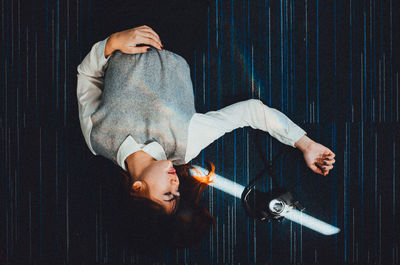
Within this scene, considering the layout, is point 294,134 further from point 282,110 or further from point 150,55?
point 150,55

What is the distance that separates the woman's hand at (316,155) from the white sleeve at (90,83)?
0.88 meters

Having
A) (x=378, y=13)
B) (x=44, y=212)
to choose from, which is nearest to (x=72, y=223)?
(x=44, y=212)

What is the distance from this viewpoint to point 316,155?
1145mm

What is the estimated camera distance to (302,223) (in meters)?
1.30

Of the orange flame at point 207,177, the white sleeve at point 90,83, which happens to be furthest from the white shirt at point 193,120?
the orange flame at point 207,177

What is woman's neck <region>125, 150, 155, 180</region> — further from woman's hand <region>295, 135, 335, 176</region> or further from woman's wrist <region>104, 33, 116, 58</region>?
woman's hand <region>295, 135, 335, 176</region>

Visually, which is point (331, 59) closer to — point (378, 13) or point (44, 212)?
point (378, 13)

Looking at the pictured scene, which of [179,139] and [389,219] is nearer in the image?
[179,139]

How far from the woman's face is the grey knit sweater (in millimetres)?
106

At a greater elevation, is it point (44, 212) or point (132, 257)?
point (44, 212)

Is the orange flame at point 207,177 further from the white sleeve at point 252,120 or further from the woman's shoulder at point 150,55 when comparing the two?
the woman's shoulder at point 150,55

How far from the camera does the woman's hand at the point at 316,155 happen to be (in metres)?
1.14

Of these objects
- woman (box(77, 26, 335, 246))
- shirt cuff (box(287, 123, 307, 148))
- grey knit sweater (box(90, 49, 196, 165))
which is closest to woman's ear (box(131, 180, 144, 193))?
woman (box(77, 26, 335, 246))

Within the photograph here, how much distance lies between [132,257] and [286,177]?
35.9 inches
